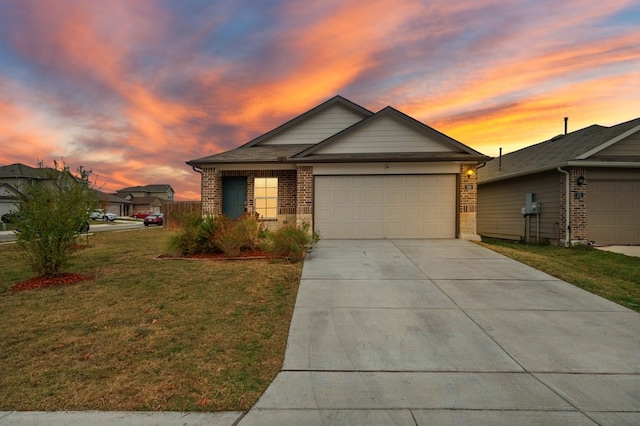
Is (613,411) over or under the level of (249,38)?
under

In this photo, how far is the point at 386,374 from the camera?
10.7 ft

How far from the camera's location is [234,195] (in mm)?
Answer: 13609

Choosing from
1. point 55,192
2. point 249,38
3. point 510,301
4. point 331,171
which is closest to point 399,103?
point 331,171

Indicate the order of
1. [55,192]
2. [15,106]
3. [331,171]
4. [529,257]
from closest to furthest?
[55,192], [529,257], [331,171], [15,106]

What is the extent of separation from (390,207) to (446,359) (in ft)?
27.9

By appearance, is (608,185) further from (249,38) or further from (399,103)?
(249,38)

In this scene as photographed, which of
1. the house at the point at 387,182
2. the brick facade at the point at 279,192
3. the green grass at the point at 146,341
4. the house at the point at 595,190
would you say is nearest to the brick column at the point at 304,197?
the house at the point at 387,182

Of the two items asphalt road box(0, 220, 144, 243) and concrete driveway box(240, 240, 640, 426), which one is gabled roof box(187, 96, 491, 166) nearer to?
concrete driveway box(240, 240, 640, 426)

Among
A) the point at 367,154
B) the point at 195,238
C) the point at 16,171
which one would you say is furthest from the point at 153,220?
the point at 367,154

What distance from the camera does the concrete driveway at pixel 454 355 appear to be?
2660 millimetres

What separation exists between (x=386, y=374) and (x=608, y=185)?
13949mm

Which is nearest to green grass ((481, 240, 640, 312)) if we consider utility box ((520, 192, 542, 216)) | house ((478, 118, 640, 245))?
house ((478, 118, 640, 245))

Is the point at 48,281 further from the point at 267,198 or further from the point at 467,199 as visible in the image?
the point at 467,199

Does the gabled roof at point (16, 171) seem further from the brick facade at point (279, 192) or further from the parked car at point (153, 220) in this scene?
the brick facade at point (279, 192)
